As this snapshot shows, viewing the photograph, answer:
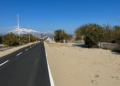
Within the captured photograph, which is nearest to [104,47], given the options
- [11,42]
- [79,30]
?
[11,42]

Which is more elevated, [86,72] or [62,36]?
[62,36]

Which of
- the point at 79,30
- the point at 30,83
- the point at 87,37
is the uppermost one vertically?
the point at 79,30

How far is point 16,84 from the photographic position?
553 cm

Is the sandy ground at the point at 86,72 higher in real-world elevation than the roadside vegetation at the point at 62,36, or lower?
lower

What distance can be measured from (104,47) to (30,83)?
775 inches

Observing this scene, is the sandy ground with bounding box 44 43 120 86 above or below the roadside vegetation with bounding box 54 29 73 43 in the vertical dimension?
below

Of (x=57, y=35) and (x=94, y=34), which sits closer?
(x=94, y=34)

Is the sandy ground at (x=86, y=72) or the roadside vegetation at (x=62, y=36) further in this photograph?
the roadside vegetation at (x=62, y=36)

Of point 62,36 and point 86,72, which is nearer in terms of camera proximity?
point 86,72

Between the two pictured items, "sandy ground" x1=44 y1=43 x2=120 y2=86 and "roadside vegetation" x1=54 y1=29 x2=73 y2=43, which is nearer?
"sandy ground" x1=44 y1=43 x2=120 y2=86

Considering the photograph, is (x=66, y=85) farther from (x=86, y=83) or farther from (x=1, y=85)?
(x=1, y=85)

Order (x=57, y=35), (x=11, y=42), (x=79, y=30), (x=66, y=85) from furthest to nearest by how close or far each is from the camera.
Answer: (x=57, y=35) → (x=79, y=30) → (x=11, y=42) → (x=66, y=85)

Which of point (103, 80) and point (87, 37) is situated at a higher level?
point (87, 37)

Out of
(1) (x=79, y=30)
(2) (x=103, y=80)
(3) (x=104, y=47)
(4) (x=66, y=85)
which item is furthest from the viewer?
(1) (x=79, y=30)
